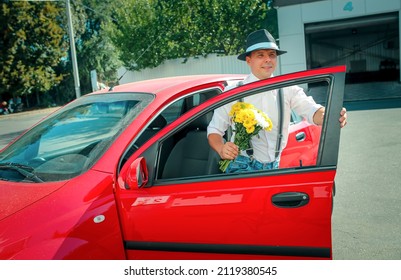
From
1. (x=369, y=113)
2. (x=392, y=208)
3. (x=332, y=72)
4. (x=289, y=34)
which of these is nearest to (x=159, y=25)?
(x=289, y=34)

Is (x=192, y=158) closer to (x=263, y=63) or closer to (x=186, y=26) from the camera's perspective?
(x=263, y=63)

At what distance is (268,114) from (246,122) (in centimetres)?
35

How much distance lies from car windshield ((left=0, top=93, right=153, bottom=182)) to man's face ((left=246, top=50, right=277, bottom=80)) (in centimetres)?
77

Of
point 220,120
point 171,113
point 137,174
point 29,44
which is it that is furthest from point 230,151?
point 29,44

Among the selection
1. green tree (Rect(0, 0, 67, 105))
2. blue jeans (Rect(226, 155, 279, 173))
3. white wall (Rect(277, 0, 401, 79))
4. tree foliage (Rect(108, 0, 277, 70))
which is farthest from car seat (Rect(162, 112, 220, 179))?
green tree (Rect(0, 0, 67, 105))

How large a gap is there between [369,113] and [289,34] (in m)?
8.62

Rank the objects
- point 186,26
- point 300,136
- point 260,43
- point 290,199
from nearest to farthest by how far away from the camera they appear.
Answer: point 290,199, point 260,43, point 300,136, point 186,26

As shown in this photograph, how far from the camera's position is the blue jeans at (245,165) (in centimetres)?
251

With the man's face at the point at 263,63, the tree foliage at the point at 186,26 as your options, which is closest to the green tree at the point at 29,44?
the tree foliage at the point at 186,26

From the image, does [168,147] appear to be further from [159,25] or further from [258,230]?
[159,25]

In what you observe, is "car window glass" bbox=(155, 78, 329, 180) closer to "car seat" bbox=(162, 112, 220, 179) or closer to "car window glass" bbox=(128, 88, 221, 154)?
"car seat" bbox=(162, 112, 220, 179)

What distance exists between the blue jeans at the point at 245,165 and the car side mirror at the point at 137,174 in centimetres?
67

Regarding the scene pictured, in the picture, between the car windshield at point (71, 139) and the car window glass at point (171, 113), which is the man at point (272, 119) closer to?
the car windshield at point (71, 139)

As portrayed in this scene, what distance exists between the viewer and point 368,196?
4.61m
